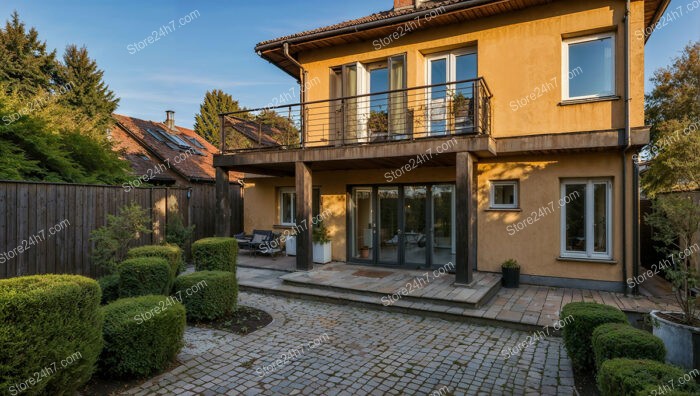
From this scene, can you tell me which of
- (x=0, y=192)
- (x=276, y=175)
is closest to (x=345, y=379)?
(x=0, y=192)

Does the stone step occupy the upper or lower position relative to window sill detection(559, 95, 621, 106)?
lower

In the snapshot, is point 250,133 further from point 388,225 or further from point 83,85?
point 83,85

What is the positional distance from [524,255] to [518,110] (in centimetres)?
339

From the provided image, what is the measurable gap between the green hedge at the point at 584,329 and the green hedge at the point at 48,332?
5.04 m

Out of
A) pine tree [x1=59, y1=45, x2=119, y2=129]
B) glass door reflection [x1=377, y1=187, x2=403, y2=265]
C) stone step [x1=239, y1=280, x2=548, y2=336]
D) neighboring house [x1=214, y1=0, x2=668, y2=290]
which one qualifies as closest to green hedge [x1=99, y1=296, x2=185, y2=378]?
stone step [x1=239, y1=280, x2=548, y2=336]

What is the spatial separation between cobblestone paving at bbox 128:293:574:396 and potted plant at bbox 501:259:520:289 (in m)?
2.58

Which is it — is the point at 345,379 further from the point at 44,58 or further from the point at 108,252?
the point at 44,58

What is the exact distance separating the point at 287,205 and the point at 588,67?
31.4 feet

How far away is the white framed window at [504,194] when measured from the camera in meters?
8.70

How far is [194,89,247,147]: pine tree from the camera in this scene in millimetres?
40025

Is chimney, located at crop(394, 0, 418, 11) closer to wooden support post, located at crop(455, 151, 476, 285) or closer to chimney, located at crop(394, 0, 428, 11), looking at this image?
chimney, located at crop(394, 0, 428, 11)

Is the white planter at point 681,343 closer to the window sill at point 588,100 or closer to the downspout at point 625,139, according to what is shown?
the downspout at point 625,139

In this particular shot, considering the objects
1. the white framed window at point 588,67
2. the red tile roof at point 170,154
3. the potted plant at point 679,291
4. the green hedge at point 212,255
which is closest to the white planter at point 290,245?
the green hedge at point 212,255

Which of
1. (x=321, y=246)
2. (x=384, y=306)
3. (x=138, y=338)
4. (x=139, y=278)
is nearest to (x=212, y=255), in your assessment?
(x=139, y=278)
